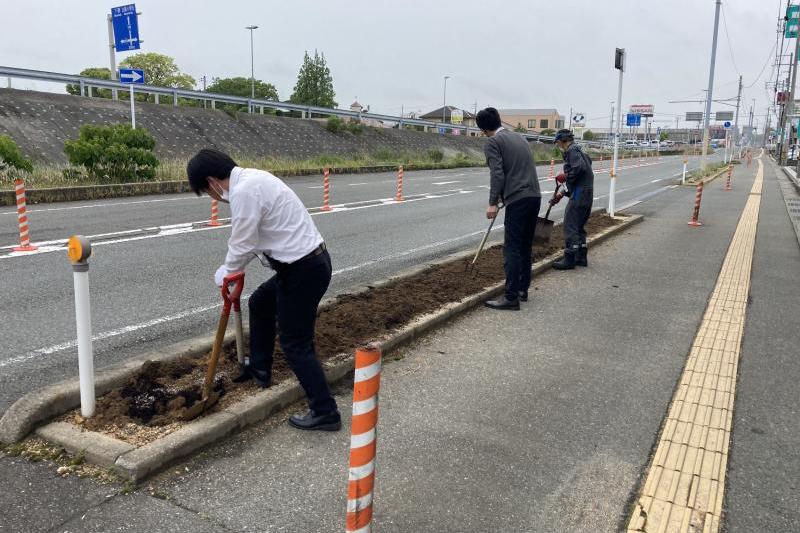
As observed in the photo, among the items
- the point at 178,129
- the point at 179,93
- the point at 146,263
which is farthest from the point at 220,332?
the point at 179,93

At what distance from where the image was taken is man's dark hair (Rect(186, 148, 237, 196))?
3289 millimetres

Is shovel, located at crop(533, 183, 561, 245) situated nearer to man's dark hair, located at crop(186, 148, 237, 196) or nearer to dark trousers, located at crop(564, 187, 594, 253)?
dark trousers, located at crop(564, 187, 594, 253)

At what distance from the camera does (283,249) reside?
3428 mm

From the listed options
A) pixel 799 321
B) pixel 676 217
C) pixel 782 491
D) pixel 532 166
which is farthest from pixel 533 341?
pixel 676 217

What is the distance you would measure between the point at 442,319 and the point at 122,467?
10.8ft

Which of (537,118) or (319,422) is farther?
(537,118)

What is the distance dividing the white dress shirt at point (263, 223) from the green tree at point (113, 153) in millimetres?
15030

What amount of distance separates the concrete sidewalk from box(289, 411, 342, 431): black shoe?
5 cm

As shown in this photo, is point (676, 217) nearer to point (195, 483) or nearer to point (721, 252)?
point (721, 252)

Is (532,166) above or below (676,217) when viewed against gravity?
above

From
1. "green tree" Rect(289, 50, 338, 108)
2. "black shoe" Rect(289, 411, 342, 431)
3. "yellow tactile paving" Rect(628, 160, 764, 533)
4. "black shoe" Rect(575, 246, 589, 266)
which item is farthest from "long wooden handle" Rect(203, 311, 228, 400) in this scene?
"green tree" Rect(289, 50, 338, 108)

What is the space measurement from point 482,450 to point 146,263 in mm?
5866

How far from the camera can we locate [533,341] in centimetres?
551

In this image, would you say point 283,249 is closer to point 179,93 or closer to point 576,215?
point 576,215
